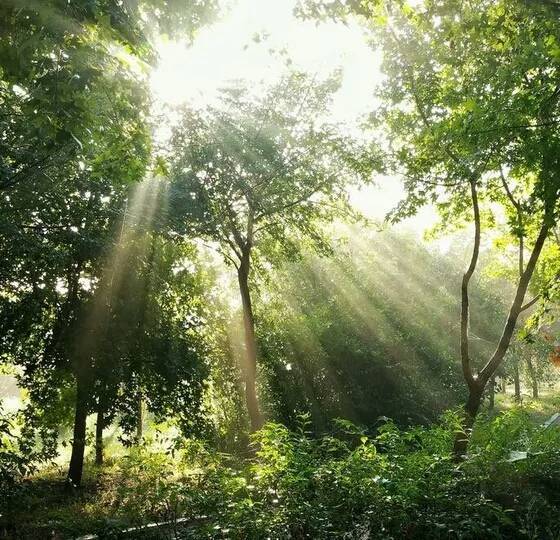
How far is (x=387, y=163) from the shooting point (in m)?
12.3

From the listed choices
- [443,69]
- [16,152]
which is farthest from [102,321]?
[443,69]

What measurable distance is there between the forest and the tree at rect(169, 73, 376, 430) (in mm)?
82

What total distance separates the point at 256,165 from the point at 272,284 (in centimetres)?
759

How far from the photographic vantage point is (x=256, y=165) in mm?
15695

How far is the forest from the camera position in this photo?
5.44m

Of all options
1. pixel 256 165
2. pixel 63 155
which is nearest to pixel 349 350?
pixel 256 165

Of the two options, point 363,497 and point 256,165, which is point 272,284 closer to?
point 256,165

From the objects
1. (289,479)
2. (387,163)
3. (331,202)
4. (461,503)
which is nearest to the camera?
(461,503)

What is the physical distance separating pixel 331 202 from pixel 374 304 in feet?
26.7

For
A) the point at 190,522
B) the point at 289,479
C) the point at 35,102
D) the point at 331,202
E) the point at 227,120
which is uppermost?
the point at 227,120

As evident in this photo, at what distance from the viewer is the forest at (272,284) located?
5.44 meters

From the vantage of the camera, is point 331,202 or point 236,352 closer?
point 331,202

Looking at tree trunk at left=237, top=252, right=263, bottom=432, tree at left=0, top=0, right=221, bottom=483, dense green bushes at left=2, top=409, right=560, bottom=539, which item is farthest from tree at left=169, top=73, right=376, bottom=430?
dense green bushes at left=2, top=409, right=560, bottom=539

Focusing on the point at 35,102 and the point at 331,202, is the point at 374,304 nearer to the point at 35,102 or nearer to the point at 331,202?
the point at 331,202
